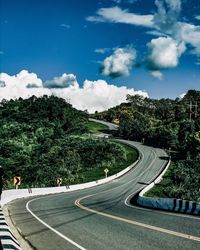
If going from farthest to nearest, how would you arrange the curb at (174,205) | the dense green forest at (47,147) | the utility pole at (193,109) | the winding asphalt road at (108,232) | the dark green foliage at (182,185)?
1. the utility pole at (193,109)
2. the dense green forest at (47,147)
3. the dark green foliage at (182,185)
4. the curb at (174,205)
5. the winding asphalt road at (108,232)

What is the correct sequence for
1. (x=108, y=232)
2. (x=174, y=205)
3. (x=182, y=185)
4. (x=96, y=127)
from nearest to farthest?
(x=108, y=232) → (x=174, y=205) → (x=182, y=185) → (x=96, y=127)

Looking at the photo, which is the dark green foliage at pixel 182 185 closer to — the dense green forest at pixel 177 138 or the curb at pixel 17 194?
the dense green forest at pixel 177 138

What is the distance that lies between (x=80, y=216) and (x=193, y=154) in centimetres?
7202

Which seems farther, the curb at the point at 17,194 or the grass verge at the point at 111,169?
the grass verge at the point at 111,169

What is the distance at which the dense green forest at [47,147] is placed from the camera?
68.8 metres

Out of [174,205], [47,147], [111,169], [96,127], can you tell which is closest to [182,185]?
[174,205]

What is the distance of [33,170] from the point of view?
223ft

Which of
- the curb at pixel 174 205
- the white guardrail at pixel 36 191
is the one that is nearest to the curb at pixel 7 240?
the curb at pixel 174 205

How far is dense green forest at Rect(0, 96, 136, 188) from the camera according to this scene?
2707 inches

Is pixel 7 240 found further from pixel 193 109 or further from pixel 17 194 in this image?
pixel 193 109

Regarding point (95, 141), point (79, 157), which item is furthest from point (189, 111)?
point (79, 157)

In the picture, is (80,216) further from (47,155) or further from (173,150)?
(173,150)

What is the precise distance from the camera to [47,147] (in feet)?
288

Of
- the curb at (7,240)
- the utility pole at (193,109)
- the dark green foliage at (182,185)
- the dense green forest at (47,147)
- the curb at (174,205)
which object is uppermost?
the utility pole at (193,109)
